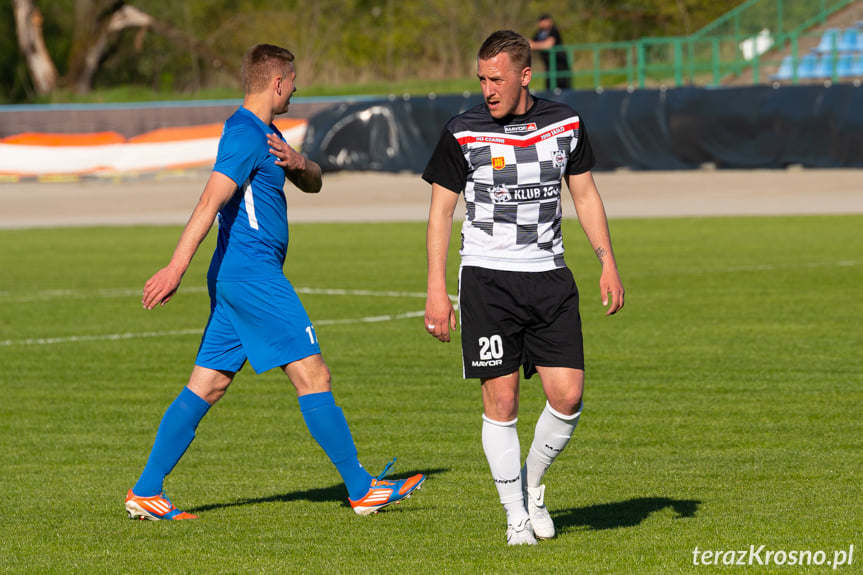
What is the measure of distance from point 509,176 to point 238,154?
1.27 meters

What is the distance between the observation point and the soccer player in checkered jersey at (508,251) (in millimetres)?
5723

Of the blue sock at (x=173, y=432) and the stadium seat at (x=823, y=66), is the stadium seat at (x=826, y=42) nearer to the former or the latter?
the stadium seat at (x=823, y=66)

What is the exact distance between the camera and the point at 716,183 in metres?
32.2

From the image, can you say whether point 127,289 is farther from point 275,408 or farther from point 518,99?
point 518,99

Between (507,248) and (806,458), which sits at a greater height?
(507,248)

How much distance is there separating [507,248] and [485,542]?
4.05 feet

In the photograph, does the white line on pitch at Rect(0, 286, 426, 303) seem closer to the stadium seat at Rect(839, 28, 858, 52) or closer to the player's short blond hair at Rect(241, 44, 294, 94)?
the player's short blond hair at Rect(241, 44, 294, 94)

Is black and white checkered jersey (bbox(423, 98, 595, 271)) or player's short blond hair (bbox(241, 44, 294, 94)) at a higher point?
player's short blond hair (bbox(241, 44, 294, 94))

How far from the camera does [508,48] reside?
5664 mm

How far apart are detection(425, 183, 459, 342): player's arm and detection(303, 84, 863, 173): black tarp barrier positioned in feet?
86.1

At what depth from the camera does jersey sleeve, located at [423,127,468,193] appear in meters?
5.74

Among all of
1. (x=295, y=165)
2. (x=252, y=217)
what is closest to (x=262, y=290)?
(x=252, y=217)

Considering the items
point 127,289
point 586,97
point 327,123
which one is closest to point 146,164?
point 327,123

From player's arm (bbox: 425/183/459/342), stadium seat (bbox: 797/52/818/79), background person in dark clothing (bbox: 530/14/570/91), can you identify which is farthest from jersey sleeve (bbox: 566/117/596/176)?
stadium seat (bbox: 797/52/818/79)
